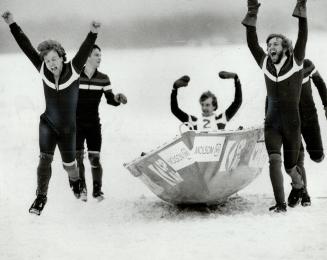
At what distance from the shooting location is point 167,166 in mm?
4164

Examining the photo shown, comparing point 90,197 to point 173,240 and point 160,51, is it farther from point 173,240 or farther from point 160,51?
point 160,51

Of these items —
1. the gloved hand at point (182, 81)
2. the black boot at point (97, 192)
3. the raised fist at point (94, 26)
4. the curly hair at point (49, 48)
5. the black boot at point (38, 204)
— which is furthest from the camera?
the gloved hand at point (182, 81)

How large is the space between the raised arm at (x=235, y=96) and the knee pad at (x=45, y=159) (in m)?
1.32

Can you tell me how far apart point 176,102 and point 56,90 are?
1.05 m

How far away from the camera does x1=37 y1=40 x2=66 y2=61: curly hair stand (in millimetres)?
3770

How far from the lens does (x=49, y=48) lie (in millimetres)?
3781

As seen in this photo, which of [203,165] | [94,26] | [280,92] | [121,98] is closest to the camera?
[94,26]

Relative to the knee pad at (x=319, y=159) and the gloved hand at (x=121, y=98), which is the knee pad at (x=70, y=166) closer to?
the gloved hand at (x=121, y=98)

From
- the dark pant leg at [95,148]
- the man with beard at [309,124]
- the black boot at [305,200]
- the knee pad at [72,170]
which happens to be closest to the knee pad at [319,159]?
the man with beard at [309,124]

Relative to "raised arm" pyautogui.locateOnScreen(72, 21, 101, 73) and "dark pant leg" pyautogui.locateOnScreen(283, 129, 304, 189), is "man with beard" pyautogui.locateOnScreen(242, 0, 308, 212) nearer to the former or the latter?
"dark pant leg" pyautogui.locateOnScreen(283, 129, 304, 189)

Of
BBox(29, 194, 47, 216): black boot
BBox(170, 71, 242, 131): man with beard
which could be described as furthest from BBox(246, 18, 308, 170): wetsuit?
BBox(29, 194, 47, 216): black boot

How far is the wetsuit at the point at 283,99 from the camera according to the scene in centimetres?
386

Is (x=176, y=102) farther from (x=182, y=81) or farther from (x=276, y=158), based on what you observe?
(x=276, y=158)

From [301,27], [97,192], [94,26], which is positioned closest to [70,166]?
[97,192]
